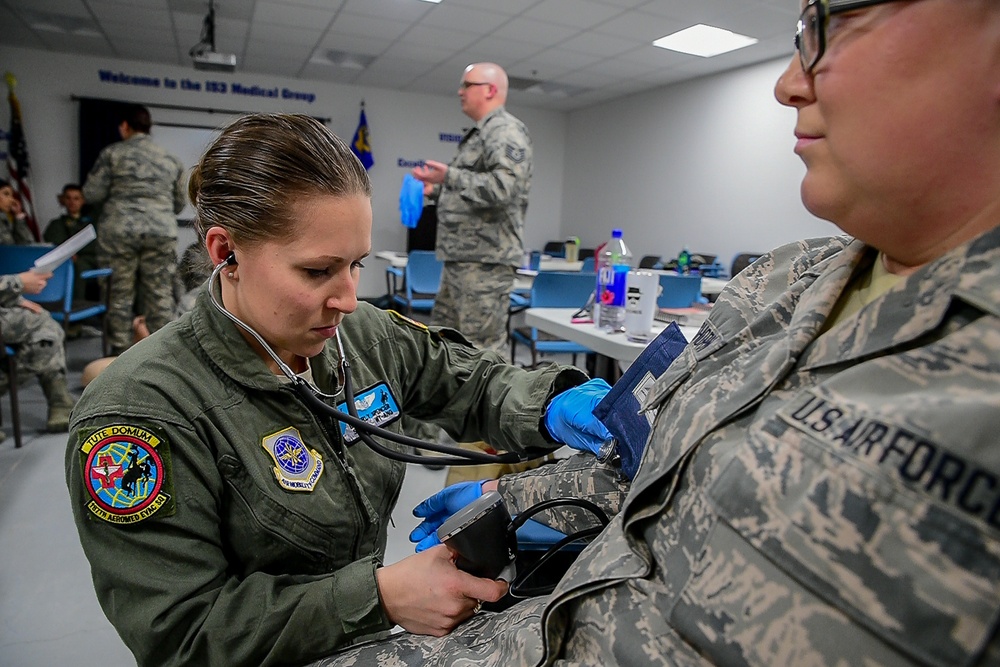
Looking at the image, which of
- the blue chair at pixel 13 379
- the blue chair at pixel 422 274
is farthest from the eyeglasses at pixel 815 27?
the blue chair at pixel 422 274

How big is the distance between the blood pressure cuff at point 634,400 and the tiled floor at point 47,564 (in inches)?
54.5

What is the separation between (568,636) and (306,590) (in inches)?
13.6

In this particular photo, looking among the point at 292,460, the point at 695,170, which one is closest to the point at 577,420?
the point at 292,460

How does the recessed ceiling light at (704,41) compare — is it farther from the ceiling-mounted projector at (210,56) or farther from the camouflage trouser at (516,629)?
the camouflage trouser at (516,629)

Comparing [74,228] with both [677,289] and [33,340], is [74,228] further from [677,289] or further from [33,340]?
[677,289]

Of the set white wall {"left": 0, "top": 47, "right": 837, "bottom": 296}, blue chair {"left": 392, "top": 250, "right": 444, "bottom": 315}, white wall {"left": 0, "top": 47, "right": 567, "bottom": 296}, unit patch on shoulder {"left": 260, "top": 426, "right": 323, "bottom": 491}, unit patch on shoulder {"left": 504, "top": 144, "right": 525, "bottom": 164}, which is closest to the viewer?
unit patch on shoulder {"left": 260, "top": 426, "right": 323, "bottom": 491}

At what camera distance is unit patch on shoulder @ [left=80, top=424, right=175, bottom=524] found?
688 mm

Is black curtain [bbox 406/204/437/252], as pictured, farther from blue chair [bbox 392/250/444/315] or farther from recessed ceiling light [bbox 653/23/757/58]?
recessed ceiling light [bbox 653/23/757/58]

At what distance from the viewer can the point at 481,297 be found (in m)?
3.13

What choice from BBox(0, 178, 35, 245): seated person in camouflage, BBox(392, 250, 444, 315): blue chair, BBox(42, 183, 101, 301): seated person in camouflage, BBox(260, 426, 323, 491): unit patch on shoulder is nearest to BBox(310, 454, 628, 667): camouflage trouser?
BBox(260, 426, 323, 491): unit patch on shoulder

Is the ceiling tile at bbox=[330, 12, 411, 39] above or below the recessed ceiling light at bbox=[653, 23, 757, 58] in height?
above

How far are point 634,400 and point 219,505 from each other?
575mm

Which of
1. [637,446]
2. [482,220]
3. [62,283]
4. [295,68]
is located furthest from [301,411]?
[295,68]

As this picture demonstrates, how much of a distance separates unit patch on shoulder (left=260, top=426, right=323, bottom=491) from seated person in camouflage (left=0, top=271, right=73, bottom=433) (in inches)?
100.0
